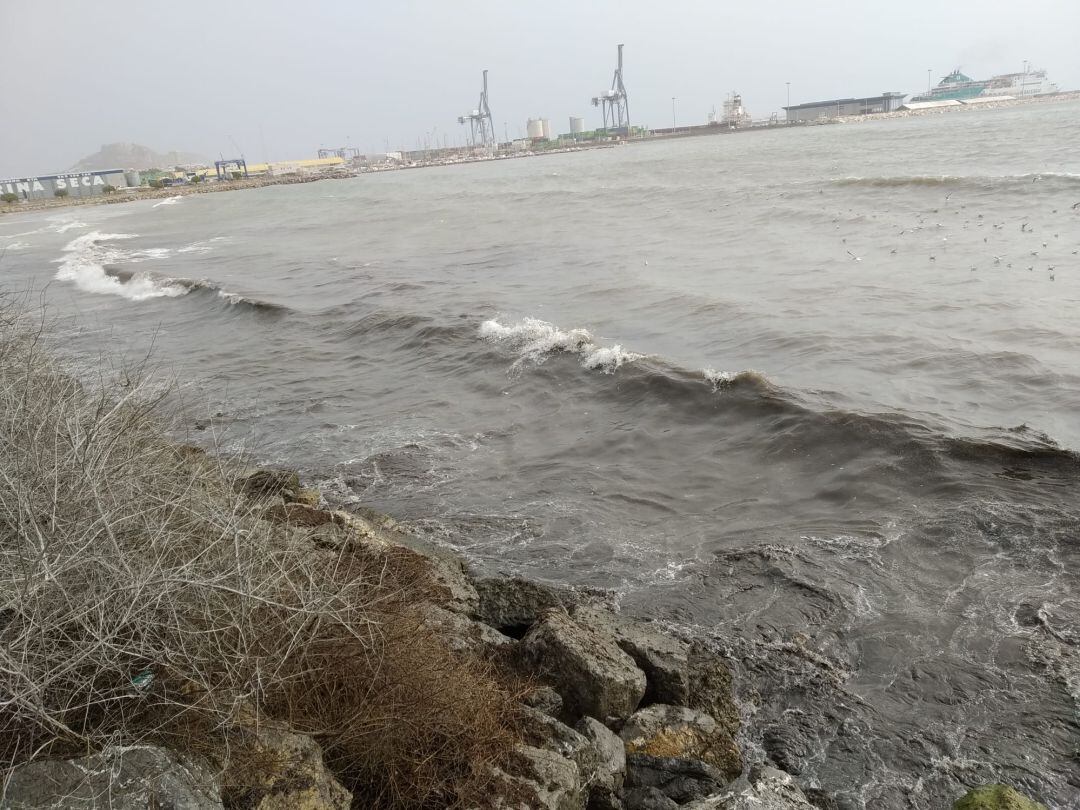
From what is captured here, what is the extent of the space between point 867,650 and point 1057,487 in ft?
11.6

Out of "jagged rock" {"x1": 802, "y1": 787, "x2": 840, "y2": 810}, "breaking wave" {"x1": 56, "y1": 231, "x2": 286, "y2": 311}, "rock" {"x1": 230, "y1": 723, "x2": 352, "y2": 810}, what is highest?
"breaking wave" {"x1": 56, "y1": 231, "x2": 286, "y2": 311}

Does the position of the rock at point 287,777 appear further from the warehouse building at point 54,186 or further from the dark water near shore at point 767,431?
the warehouse building at point 54,186

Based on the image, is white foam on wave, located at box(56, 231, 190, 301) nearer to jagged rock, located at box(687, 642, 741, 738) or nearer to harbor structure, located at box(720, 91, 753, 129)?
jagged rock, located at box(687, 642, 741, 738)

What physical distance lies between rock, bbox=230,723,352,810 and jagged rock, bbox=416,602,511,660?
131 cm

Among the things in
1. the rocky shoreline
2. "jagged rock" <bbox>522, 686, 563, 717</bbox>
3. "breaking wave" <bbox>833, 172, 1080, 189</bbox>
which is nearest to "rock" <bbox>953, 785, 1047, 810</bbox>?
the rocky shoreline

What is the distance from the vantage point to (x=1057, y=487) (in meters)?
7.19

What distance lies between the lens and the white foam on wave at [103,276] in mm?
22641

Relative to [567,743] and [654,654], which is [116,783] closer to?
[567,743]

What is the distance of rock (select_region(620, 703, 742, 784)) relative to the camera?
4113mm

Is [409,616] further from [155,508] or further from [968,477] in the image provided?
[968,477]

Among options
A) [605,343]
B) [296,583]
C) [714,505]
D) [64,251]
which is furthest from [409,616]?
[64,251]

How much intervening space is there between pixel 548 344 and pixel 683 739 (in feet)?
31.5

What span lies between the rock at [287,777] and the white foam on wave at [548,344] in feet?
29.9

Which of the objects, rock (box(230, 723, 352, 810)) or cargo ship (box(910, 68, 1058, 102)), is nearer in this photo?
rock (box(230, 723, 352, 810))
